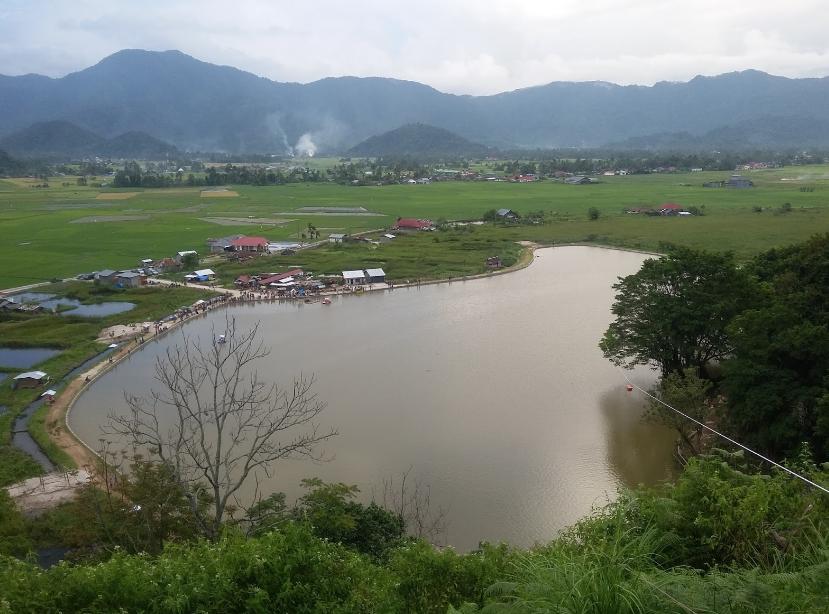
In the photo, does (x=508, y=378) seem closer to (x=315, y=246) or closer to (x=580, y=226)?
(x=315, y=246)

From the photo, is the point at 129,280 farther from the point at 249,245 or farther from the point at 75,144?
the point at 75,144

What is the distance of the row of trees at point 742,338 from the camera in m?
9.12

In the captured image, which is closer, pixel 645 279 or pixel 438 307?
pixel 645 279

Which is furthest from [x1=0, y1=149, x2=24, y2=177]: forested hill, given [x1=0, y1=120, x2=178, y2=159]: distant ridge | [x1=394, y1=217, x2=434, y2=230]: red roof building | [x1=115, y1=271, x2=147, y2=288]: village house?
[x1=115, y1=271, x2=147, y2=288]: village house

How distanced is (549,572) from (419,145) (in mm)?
144453

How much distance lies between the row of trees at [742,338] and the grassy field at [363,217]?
1743 centimetres

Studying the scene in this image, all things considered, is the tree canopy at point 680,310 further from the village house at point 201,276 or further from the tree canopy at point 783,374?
the village house at point 201,276

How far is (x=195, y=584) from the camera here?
430 cm

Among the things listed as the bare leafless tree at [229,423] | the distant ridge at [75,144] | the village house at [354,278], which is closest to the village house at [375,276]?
the village house at [354,278]

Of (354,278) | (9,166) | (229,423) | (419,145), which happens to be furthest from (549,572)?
(419,145)

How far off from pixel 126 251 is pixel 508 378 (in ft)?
81.3

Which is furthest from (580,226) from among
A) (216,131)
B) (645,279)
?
(216,131)

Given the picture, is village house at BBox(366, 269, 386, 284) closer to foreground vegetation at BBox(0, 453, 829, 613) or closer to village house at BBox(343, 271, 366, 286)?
village house at BBox(343, 271, 366, 286)

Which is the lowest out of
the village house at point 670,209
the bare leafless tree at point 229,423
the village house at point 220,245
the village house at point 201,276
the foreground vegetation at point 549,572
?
the bare leafless tree at point 229,423
